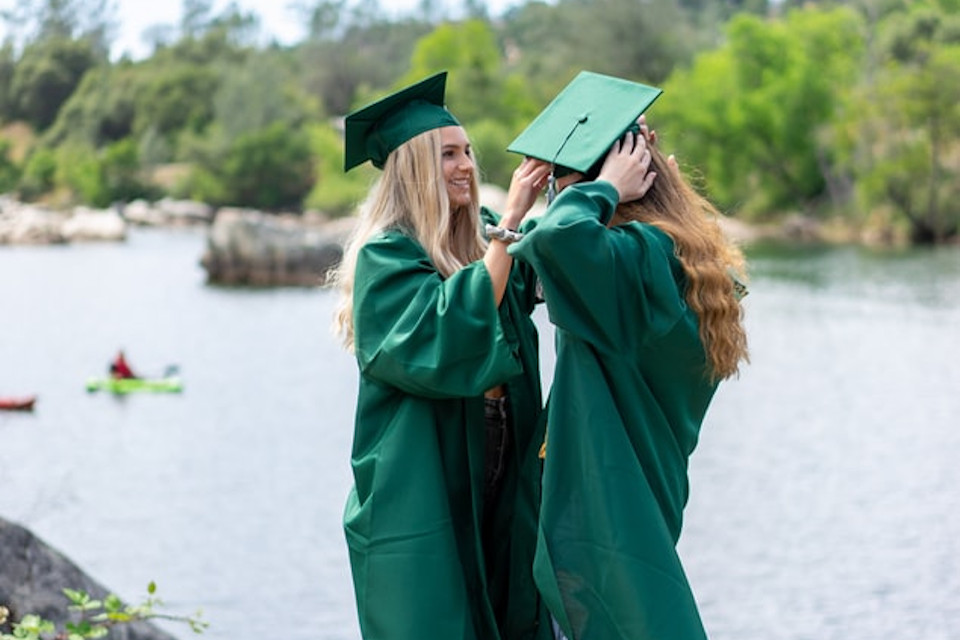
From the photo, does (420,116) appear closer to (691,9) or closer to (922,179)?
(922,179)

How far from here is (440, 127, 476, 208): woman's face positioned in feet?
11.5

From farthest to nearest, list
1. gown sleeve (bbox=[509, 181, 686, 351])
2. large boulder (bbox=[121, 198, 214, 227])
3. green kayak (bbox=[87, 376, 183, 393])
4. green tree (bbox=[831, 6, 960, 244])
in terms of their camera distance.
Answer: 1. large boulder (bbox=[121, 198, 214, 227])
2. green tree (bbox=[831, 6, 960, 244])
3. green kayak (bbox=[87, 376, 183, 393])
4. gown sleeve (bbox=[509, 181, 686, 351])

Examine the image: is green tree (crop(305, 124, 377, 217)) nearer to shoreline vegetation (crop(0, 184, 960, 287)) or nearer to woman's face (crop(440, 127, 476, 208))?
shoreline vegetation (crop(0, 184, 960, 287))

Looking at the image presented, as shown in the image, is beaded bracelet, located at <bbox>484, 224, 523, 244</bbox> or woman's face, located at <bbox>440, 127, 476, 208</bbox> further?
woman's face, located at <bbox>440, 127, 476, 208</bbox>

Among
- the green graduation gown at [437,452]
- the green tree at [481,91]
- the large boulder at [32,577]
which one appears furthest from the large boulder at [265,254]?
the green graduation gown at [437,452]

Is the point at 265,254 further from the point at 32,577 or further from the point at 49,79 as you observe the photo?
the point at 49,79

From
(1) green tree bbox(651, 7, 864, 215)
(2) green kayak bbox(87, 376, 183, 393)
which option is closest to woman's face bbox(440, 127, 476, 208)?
(2) green kayak bbox(87, 376, 183, 393)

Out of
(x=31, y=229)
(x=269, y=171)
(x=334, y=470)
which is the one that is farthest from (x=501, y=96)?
(x=334, y=470)

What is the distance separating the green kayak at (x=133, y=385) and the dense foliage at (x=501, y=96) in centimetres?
350

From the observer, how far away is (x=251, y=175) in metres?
70.1

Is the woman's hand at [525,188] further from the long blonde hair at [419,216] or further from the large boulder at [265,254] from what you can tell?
the large boulder at [265,254]

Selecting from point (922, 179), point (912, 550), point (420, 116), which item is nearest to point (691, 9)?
point (922, 179)

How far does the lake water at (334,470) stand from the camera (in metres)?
9.12

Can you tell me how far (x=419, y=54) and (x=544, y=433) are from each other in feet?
229
